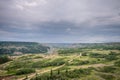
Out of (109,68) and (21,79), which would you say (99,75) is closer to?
(109,68)

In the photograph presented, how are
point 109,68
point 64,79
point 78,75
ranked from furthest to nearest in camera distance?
1. point 109,68
2. point 78,75
3. point 64,79

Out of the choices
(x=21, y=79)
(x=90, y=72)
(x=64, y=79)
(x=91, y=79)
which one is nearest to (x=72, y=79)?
(x=64, y=79)

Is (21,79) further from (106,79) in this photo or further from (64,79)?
(106,79)

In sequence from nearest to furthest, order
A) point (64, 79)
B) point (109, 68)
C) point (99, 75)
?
point (64, 79) → point (99, 75) → point (109, 68)

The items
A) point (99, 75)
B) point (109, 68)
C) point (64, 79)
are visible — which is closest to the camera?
point (64, 79)

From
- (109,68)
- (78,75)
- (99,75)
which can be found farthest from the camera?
(109,68)

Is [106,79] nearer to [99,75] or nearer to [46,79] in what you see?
[99,75]

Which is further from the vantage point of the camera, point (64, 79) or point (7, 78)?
point (7, 78)

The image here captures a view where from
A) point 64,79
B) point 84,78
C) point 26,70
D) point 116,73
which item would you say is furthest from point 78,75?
point 26,70
